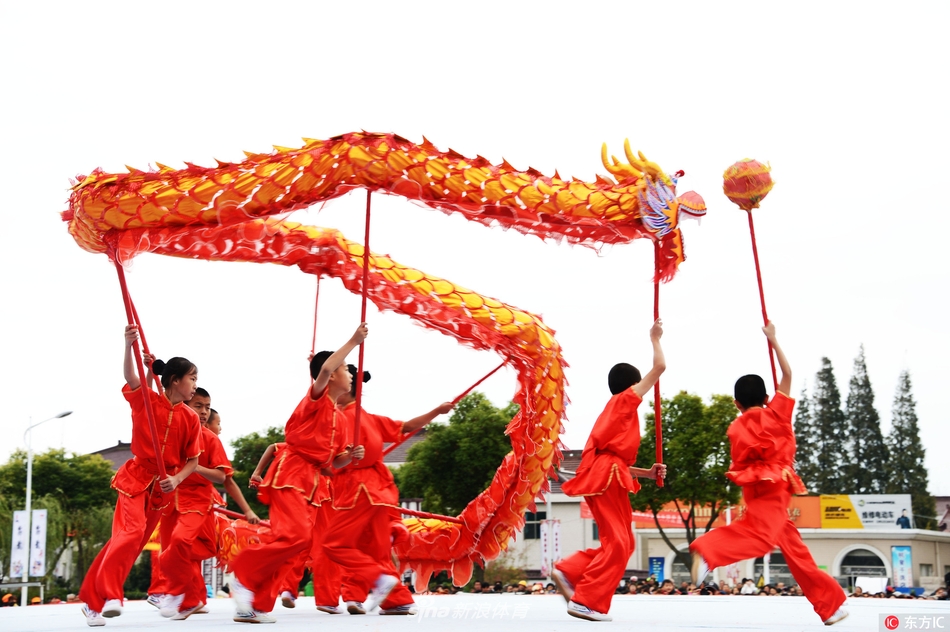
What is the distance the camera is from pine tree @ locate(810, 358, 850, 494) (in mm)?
42125

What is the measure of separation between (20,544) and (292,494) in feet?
52.7

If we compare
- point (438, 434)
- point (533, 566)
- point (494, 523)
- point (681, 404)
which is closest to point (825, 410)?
point (533, 566)

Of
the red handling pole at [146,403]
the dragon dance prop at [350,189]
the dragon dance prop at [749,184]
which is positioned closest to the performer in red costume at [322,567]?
the red handling pole at [146,403]

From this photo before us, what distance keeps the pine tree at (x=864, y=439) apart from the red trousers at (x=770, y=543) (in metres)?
38.6

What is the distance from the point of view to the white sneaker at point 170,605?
6691mm

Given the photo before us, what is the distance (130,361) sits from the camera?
612 cm

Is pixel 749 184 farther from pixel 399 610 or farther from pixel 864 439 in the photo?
pixel 864 439

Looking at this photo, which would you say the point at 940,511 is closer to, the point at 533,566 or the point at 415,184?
the point at 533,566

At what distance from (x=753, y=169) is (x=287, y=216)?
9.92 ft

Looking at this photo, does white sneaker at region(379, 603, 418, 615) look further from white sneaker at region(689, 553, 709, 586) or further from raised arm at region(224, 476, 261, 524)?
white sneaker at region(689, 553, 709, 586)

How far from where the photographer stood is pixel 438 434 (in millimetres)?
21250

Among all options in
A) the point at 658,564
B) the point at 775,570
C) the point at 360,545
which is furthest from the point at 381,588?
the point at 775,570

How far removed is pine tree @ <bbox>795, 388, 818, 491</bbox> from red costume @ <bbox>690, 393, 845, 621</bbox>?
38.3m

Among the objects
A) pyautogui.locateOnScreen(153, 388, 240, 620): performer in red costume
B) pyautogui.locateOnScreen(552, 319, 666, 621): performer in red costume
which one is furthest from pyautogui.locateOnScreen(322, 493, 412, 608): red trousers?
pyautogui.locateOnScreen(552, 319, 666, 621): performer in red costume
